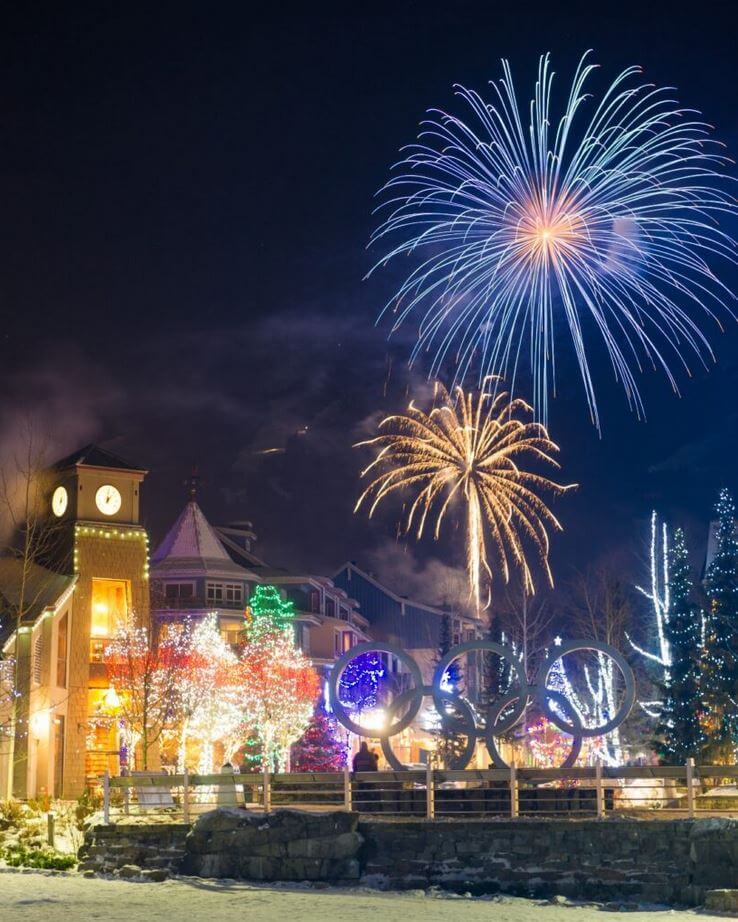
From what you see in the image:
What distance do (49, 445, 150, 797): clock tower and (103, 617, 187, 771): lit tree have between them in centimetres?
89

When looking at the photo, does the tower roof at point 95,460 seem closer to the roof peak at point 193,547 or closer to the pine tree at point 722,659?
the roof peak at point 193,547

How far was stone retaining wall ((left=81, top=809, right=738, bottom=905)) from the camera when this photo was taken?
2295 centimetres

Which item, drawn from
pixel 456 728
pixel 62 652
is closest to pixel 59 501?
pixel 62 652

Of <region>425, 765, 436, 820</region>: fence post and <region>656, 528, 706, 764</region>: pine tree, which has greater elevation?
<region>656, 528, 706, 764</region>: pine tree

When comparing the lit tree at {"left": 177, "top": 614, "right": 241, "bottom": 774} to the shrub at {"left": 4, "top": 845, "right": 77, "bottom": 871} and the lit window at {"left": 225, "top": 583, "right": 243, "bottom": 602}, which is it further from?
the shrub at {"left": 4, "top": 845, "right": 77, "bottom": 871}

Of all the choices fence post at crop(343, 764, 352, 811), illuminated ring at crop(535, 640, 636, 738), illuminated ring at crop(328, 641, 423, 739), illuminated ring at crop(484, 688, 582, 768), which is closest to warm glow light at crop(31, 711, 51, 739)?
illuminated ring at crop(328, 641, 423, 739)

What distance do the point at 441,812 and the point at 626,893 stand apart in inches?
174

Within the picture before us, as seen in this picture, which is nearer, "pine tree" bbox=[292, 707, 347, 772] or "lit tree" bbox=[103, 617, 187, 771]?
"lit tree" bbox=[103, 617, 187, 771]

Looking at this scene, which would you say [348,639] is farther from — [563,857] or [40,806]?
[563,857]

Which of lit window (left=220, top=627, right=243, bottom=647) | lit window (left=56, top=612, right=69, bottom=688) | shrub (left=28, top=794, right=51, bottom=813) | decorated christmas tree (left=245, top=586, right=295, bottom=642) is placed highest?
decorated christmas tree (left=245, top=586, right=295, bottom=642)

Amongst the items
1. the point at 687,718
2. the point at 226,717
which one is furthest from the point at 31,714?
the point at 687,718

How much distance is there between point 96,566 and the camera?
153ft

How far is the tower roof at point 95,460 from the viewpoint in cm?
4744

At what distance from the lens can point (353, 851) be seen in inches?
976
